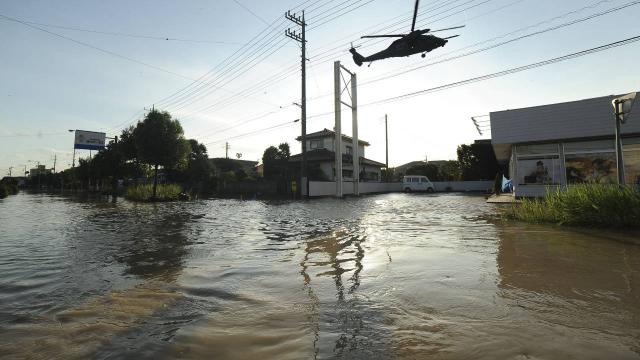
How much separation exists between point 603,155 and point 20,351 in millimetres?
22156

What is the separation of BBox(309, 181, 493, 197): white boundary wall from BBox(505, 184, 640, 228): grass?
22.8 m

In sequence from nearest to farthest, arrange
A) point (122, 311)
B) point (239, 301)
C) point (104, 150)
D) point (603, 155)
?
point (122, 311), point (239, 301), point (603, 155), point (104, 150)

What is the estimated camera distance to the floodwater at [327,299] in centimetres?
290

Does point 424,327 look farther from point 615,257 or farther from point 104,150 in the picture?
point 104,150

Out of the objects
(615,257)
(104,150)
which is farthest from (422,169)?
(615,257)

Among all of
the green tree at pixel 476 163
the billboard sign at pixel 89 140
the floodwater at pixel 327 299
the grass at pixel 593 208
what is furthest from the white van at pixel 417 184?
the billboard sign at pixel 89 140

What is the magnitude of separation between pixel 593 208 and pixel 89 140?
164ft

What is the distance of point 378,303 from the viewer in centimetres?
393

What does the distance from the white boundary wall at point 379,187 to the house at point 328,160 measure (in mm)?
2405

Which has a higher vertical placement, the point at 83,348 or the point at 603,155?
the point at 603,155

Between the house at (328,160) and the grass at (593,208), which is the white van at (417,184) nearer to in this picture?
the house at (328,160)

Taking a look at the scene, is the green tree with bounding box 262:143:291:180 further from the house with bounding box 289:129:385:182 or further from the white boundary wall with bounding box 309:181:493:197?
the white boundary wall with bounding box 309:181:493:197

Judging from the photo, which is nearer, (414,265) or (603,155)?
(414,265)

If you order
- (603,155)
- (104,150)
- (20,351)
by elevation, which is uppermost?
(104,150)
